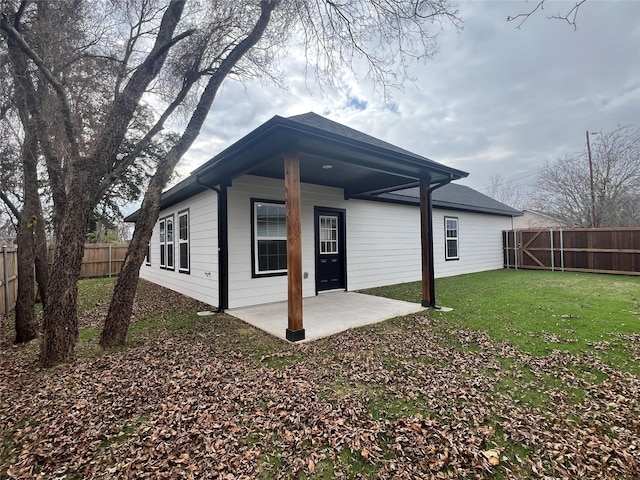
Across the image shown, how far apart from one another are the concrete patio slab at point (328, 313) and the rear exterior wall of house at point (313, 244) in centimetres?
54

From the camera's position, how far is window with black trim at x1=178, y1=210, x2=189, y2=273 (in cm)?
775

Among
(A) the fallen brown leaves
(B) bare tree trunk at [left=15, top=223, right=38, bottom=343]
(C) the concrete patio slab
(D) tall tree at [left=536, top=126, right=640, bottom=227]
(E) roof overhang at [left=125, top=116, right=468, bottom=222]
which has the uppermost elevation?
(D) tall tree at [left=536, top=126, right=640, bottom=227]

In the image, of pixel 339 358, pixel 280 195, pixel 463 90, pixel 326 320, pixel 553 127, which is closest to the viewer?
pixel 339 358

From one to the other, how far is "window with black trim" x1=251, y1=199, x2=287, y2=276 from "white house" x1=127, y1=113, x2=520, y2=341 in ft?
0.07

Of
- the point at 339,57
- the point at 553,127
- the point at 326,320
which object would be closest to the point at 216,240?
the point at 326,320

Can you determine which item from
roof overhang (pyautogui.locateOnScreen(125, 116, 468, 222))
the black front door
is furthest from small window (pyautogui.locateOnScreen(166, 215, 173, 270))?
the black front door

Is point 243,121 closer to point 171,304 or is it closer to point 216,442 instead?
point 171,304

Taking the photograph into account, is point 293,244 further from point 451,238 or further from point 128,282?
point 451,238

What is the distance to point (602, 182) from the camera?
15.8m

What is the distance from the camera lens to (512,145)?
54.9 feet

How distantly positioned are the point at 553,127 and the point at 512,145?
2643 mm

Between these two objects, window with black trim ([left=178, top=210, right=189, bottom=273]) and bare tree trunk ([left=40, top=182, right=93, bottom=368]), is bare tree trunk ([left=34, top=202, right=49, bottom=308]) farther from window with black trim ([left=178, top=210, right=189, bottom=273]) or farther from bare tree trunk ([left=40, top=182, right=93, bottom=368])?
window with black trim ([left=178, top=210, right=189, bottom=273])

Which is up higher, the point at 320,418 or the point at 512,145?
the point at 512,145

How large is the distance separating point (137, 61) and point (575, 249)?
49.9 feet
